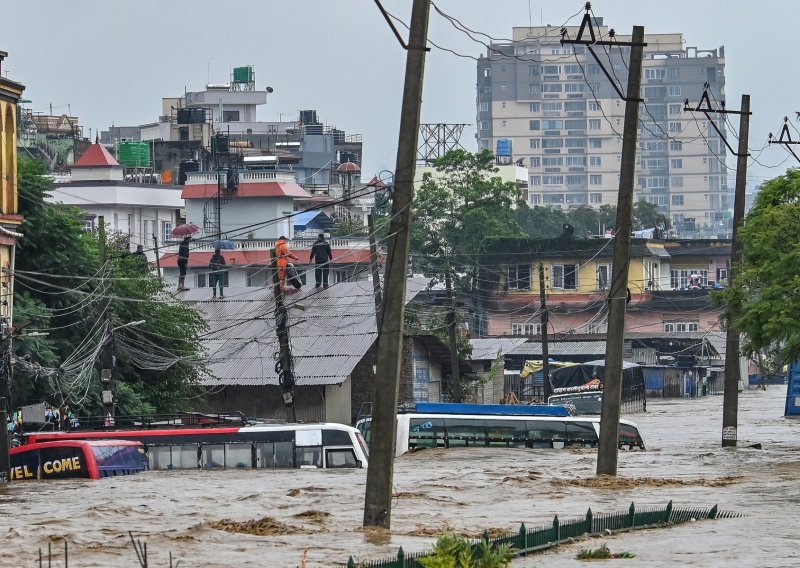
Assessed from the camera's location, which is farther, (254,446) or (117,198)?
(117,198)

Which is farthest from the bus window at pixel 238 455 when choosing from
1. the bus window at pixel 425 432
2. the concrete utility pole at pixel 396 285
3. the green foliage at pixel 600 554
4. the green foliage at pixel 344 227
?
the green foliage at pixel 344 227

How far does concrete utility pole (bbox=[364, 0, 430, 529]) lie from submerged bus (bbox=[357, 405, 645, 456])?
2479 centimetres

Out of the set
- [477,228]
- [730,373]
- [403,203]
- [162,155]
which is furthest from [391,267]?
[162,155]

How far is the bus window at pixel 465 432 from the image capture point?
46.4 metres

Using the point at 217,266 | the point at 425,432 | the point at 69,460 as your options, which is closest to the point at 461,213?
the point at 217,266

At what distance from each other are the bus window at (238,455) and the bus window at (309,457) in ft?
3.88

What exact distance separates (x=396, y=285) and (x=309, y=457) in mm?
21187

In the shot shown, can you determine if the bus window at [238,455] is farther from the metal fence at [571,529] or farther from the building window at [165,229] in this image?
the building window at [165,229]

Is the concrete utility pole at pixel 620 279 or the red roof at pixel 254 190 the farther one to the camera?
the red roof at pixel 254 190

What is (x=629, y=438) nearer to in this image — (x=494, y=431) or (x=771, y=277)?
(x=494, y=431)

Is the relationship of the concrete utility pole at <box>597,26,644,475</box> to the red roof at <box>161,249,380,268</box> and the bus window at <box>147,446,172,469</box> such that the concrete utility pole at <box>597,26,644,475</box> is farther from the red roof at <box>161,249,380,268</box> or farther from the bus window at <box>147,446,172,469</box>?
the red roof at <box>161,249,380,268</box>

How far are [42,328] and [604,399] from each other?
930 inches

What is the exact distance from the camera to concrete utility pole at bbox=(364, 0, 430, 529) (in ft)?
67.1

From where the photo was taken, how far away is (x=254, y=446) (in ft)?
135
